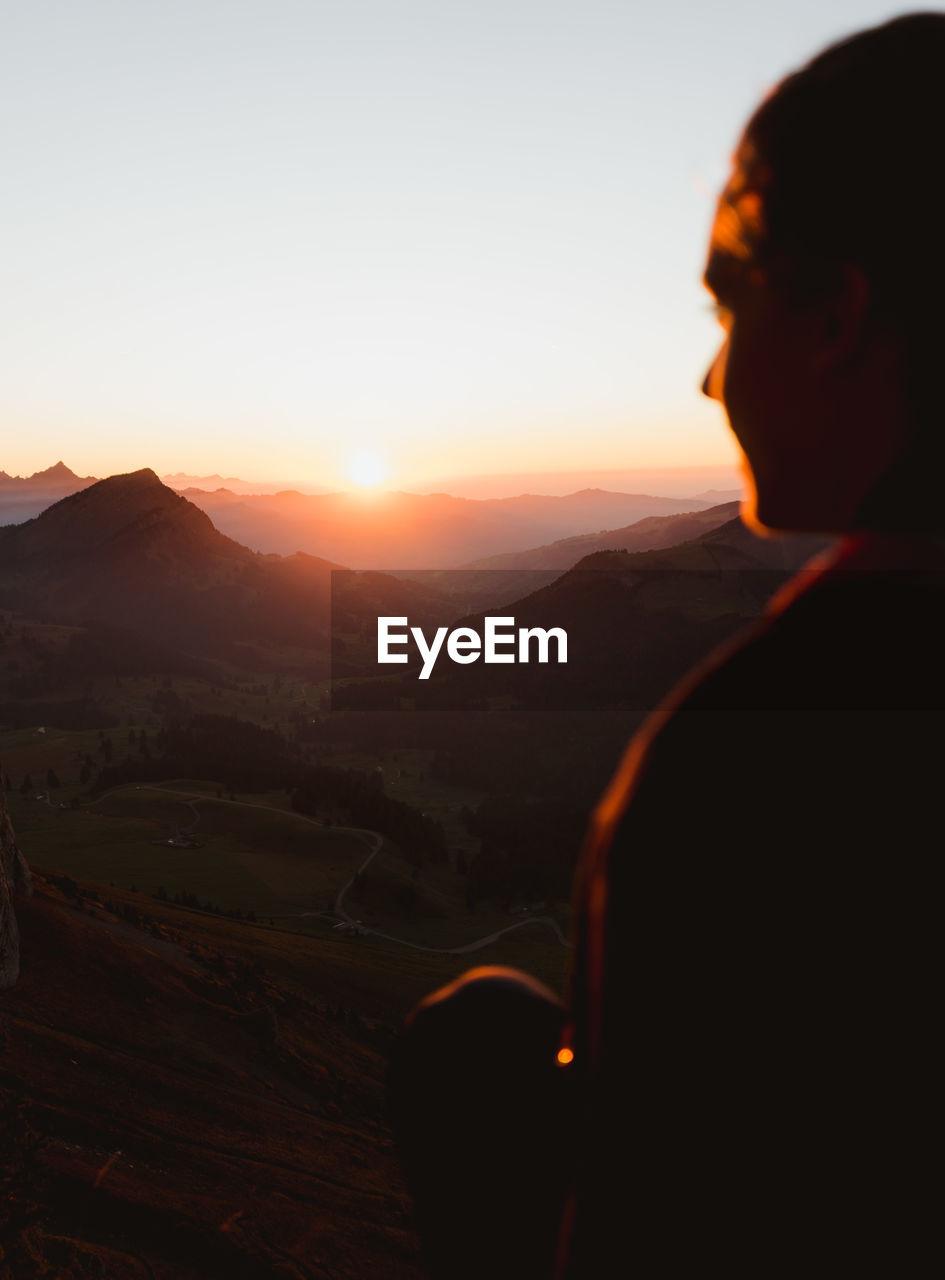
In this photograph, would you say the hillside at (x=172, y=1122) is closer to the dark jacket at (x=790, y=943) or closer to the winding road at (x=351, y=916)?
the dark jacket at (x=790, y=943)

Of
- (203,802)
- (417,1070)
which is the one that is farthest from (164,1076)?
(203,802)

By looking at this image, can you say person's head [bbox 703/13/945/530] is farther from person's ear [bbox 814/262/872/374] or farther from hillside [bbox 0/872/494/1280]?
hillside [bbox 0/872/494/1280]

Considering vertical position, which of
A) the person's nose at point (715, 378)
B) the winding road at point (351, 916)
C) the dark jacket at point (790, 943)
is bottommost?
the winding road at point (351, 916)

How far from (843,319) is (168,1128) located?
2480cm

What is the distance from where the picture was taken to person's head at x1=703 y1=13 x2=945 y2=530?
164cm

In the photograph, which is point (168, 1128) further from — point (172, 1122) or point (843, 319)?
point (843, 319)

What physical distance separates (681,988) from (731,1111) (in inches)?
7.8

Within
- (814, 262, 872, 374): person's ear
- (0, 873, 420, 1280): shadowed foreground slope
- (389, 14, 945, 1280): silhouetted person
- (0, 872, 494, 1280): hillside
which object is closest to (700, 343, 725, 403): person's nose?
(814, 262, 872, 374): person's ear

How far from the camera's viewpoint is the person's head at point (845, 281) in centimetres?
164

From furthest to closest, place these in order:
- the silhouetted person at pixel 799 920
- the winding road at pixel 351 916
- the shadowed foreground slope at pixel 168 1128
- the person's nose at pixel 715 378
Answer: the winding road at pixel 351 916 < the shadowed foreground slope at pixel 168 1128 < the person's nose at pixel 715 378 < the silhouetted person at pixel 799 920

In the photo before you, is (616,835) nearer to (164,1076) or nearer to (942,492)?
(942,492)

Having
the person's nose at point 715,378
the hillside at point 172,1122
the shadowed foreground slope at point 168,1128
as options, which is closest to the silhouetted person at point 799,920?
the person's nose at point 715,378

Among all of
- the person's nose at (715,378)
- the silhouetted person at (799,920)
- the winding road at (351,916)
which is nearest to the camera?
the silhouetted person at (799,920)

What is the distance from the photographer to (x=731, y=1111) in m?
1.47
